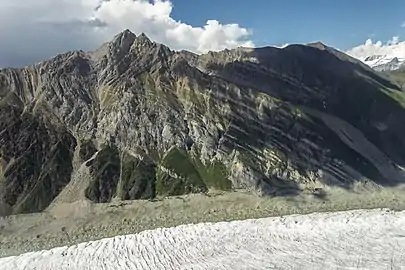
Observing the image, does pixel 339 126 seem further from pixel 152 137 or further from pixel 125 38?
pixel 125 38

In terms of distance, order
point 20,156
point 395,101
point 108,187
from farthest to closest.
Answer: point 395,101 < point 20,156 < point 108,187

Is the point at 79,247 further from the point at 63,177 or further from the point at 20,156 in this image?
the point at 20,156

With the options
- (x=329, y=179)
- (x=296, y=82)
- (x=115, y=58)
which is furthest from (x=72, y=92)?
(x=296, y=82)

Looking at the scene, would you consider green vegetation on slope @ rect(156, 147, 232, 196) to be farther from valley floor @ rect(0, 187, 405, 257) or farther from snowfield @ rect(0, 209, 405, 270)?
snowfield @ rect(0, 209, 405, 270)

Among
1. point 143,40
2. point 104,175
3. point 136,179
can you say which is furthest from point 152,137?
point 143,40

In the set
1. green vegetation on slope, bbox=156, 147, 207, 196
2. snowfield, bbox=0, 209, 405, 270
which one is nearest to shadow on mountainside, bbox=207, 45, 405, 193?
green vegetation on slope, bbox=156, 147, 207, 196

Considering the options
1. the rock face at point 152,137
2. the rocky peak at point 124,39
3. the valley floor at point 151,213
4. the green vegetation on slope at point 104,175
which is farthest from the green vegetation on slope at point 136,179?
the rocky peak at point 124,39

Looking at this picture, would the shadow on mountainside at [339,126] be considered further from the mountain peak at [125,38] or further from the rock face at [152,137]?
the mountain peak at [125,38]
